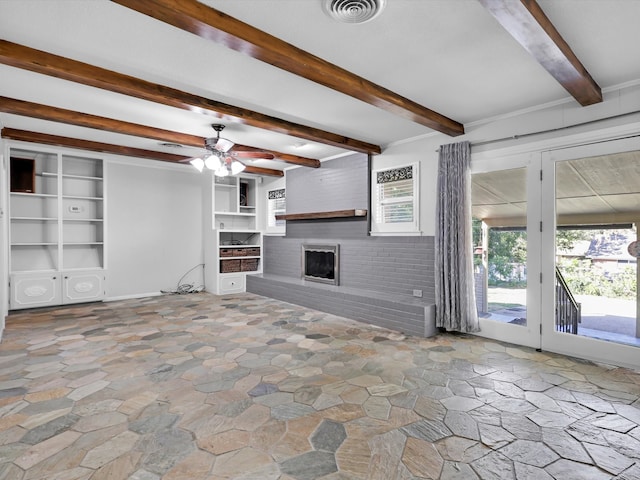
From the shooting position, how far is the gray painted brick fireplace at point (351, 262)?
14.8ft

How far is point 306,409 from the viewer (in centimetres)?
244

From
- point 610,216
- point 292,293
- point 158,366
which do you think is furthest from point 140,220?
point 610,216

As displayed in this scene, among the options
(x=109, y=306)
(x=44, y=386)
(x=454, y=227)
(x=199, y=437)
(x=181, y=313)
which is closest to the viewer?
(x=199, y=437)

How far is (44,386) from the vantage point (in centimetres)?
278

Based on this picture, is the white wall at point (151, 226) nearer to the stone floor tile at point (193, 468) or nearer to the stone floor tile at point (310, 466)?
the stone floor tile at point (193, 468)

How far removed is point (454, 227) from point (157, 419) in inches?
135

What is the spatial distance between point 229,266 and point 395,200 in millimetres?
3631

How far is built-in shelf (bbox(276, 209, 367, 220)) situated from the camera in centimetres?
533

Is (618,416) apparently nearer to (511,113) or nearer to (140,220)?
(511,113)

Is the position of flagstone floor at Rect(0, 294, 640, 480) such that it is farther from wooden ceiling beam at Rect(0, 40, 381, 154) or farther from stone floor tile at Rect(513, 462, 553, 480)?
wooden ceiling beam at Rect(0, 40, 381, 154)

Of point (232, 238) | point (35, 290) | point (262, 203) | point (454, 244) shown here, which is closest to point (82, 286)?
point (35, 290)

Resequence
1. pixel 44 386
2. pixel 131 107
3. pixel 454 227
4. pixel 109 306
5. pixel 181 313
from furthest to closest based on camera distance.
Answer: pixel 109 306 < pixel 181 313 < pixel 454 227 < pixel 131 107 < pixel 44 386

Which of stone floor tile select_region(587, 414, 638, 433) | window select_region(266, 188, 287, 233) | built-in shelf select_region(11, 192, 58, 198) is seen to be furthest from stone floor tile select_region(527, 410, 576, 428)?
built-in shelf select_region(11, 192, 58, 198)

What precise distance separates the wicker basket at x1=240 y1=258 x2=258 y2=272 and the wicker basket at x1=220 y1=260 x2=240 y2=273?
9 centimetres
